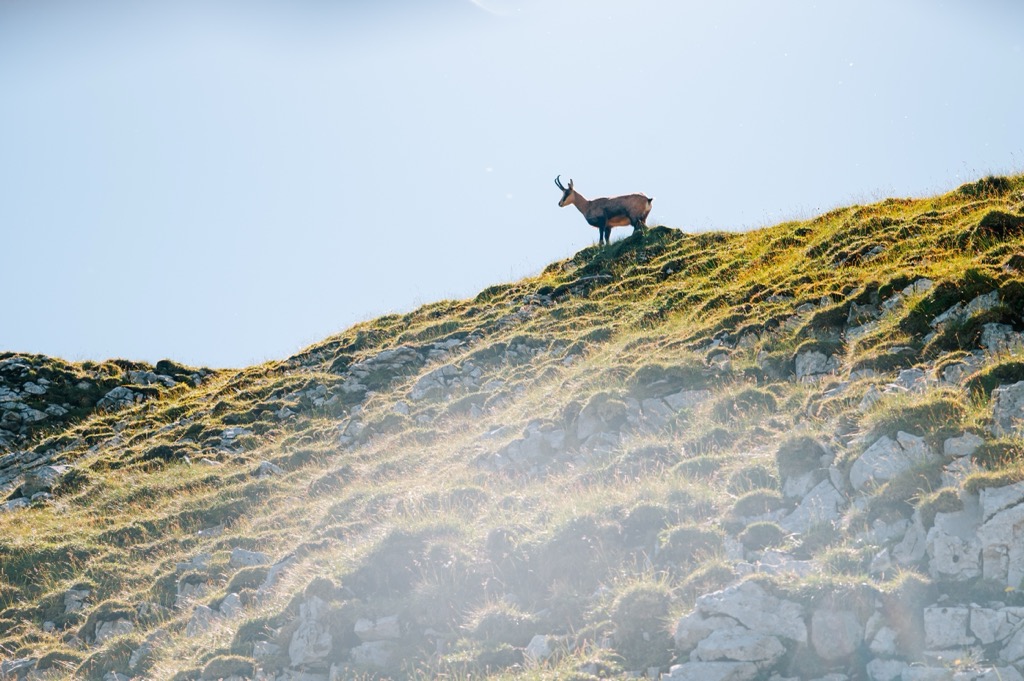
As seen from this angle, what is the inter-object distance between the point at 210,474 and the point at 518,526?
13.7 meters

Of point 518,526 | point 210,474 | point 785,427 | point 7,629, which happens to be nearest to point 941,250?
point 785,427

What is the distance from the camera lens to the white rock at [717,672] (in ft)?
35.6

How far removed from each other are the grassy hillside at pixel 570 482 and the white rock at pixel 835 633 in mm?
79

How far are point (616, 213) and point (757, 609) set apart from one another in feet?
87.5

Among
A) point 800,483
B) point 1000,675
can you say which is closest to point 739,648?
point 1000,675

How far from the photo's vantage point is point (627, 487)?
16078 mm

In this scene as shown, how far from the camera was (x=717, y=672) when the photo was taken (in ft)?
35.8

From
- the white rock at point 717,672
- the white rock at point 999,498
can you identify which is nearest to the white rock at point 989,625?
the white rock at point 999,498

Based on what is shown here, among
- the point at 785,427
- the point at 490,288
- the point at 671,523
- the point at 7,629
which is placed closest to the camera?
the point at 671,523

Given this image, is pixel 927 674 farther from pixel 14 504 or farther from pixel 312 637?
pixel 14 504

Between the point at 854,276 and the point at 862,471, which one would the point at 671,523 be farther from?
the point at 854,276

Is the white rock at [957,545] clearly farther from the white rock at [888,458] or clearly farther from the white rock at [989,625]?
the white rock at [888,458]

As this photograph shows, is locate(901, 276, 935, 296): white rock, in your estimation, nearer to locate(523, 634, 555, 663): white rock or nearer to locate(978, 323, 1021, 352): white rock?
locate(978, 323, 1021, 352): white rock

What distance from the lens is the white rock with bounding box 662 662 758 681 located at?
10852mm
